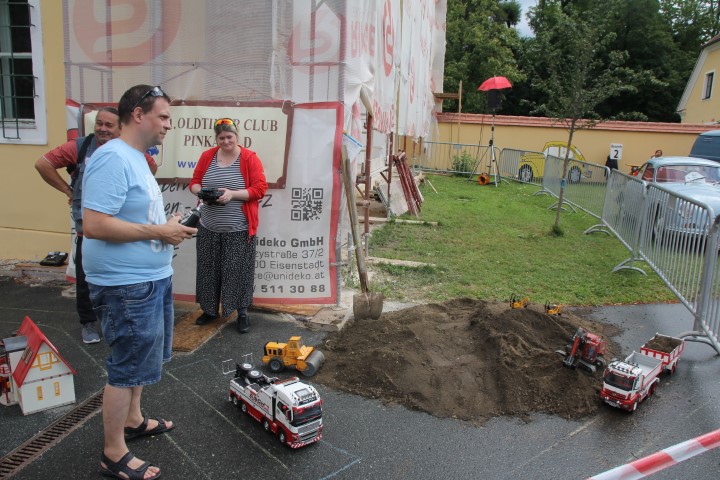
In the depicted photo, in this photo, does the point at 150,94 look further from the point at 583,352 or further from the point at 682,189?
the point at 682,189

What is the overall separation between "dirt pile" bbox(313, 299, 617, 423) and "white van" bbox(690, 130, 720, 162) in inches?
540

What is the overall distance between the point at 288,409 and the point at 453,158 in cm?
2044

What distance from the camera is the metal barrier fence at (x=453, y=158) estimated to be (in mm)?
21391

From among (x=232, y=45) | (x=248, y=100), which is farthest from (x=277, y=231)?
(x=232, y=45)

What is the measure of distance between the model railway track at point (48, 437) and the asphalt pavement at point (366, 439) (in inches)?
1.5

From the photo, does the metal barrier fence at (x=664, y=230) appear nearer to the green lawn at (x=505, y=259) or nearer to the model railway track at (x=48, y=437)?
the green lawn at (x=505, y=259)

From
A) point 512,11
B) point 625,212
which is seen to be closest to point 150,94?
point 625,212

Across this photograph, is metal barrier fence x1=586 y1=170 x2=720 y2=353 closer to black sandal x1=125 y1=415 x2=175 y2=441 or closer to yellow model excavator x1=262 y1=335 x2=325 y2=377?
yellow model excavator x1=262 y1=335 x2=325 y2=377

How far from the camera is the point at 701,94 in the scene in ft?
89.4

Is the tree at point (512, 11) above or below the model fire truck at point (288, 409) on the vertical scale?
above

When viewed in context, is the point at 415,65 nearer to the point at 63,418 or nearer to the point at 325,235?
the point at 325,235

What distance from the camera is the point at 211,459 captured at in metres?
3.05

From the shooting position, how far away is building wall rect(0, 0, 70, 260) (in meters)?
6.28

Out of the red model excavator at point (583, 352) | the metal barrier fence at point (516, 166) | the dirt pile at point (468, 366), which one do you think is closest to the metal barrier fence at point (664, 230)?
the dirt pile at point (468, 366)
